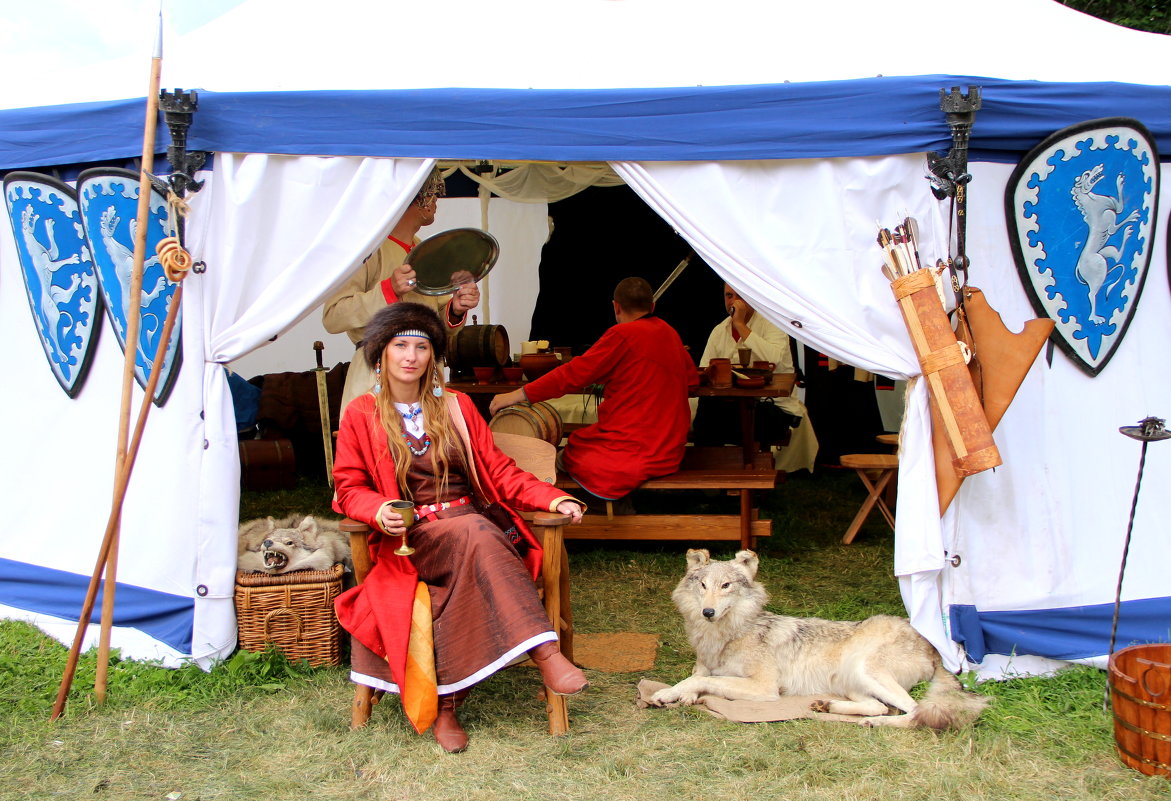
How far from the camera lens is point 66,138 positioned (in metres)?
3.99

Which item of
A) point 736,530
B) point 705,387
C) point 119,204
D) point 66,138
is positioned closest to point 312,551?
point 119,204

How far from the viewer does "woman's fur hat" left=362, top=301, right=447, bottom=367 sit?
365cm

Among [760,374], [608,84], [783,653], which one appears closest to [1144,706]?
[783,653]

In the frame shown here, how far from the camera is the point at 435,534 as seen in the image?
3574 mm

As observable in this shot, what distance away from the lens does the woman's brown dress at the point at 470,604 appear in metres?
3.38

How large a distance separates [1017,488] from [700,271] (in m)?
4.95

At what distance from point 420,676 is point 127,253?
6.23 ft

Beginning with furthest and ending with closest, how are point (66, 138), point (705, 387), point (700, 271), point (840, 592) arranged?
point (700, 271) → point (705, 387) → point (840, 592) → point (66, 138)

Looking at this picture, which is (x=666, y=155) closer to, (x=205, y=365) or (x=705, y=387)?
(x=205, y=365)

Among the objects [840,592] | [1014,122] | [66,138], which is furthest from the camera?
[840,592]

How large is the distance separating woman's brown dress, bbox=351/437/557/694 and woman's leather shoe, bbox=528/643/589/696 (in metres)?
0.05

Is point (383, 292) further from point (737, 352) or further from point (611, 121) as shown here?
point (737, 352)

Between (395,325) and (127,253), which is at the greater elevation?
(127,253)

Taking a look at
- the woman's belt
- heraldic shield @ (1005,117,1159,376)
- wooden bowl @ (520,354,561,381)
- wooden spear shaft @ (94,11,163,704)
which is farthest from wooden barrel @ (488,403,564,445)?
heraldic shield @ (1005,117,1159,376)
